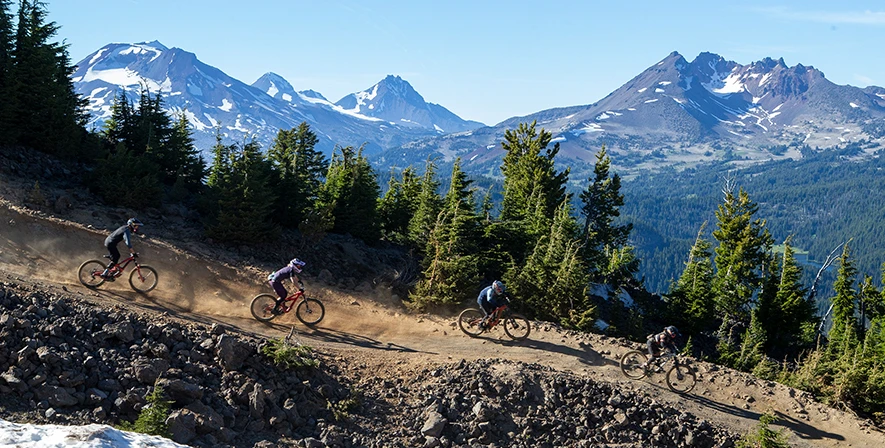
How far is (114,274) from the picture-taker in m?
19.4

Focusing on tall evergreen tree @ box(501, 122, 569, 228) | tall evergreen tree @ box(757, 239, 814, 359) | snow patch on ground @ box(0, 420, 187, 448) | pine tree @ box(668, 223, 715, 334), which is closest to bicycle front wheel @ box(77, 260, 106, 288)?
snow patch on ground @ box(0, 420, 187, 448)

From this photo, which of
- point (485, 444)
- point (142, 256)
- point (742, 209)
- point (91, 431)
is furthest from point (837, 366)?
point (742, 209)

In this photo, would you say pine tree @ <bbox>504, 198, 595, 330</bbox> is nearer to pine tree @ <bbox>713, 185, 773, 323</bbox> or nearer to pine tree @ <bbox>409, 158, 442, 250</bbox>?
pine tree @ <bbox>409, 158, 442, 250</bbox>

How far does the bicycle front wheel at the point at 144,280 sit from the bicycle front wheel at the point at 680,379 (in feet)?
53.7

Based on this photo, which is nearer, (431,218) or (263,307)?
(263,307)

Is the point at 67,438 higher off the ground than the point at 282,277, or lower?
lower

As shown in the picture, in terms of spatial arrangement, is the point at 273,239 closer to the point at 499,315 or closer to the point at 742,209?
the point at 499,315

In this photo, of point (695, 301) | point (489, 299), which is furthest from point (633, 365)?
point (695, 301)

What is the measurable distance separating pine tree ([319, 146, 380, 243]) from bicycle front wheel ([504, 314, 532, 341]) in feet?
41.9

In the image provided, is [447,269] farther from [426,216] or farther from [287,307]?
[287,307]

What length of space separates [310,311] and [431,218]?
9.95m

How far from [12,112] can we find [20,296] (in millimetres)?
16680

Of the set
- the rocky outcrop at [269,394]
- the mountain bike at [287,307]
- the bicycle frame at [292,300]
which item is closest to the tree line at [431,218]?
the mountain bike at [287,307]

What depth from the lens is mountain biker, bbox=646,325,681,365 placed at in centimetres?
1897
